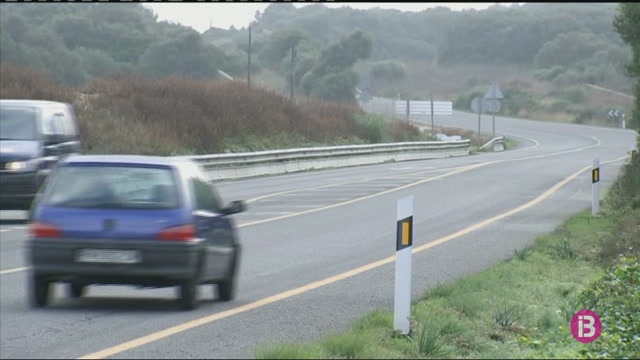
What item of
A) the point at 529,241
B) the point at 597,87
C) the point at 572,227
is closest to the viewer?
the point at 529,241

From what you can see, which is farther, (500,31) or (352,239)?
(500,31)

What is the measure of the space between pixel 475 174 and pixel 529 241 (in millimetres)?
17574

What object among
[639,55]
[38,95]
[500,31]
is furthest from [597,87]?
[639,55]

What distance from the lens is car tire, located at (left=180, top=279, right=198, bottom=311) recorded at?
1241 cm

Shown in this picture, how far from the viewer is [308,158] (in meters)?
42.4

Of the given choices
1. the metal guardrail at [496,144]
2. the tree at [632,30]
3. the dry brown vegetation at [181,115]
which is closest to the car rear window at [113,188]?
the tree at [632,30]

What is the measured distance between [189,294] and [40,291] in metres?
1.38

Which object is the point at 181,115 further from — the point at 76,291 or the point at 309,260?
the point at 76,291

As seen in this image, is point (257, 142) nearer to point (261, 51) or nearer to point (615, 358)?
point (615, 358)

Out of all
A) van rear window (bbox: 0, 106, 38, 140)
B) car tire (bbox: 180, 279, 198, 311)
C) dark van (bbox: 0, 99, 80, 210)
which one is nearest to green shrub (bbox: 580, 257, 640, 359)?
car tire (bbox: 180, 279, 198, 311)

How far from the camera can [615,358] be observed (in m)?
10.1

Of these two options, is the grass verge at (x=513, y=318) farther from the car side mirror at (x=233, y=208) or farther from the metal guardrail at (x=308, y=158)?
the metal guardrail at (x=308, y=158)

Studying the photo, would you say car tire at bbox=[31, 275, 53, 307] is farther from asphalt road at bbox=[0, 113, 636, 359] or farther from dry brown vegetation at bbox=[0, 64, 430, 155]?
dry brown vegetation at bbox=[0, 64, 430, 155]

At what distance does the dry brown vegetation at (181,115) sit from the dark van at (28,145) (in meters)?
12.8
